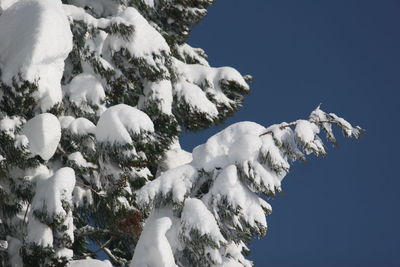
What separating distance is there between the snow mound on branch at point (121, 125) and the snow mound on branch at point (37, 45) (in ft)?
1.69

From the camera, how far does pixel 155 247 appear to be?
Result: 13.2 ft

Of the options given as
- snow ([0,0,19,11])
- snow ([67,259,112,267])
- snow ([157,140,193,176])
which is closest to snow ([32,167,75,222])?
snow ([67,259,112,267])

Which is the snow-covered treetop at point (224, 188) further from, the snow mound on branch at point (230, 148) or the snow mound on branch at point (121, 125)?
the snow mound on branch at point (121, 125)

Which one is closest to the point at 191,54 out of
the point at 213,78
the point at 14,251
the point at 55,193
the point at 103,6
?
the point at 213,78

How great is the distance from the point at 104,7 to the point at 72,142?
227 cm

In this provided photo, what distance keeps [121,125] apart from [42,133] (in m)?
0.64

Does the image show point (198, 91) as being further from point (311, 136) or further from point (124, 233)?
point (311, 136)

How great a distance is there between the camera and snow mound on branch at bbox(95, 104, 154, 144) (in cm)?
486

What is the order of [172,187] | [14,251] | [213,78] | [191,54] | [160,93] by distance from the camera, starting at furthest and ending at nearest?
[191,54] < [213,78] < [160,93] < [14,251] < [172,187]

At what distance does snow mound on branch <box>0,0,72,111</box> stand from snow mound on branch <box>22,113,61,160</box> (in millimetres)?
157

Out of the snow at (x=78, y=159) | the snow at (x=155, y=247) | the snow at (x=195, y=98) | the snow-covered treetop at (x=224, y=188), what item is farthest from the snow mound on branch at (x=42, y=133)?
the snow at (x=195, y=98)

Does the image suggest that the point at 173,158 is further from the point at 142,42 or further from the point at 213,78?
the point at 142,42

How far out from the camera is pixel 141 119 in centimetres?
491

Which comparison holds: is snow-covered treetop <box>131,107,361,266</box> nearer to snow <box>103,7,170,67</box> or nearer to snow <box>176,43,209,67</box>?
snow <box>103,7,170,67</box>
